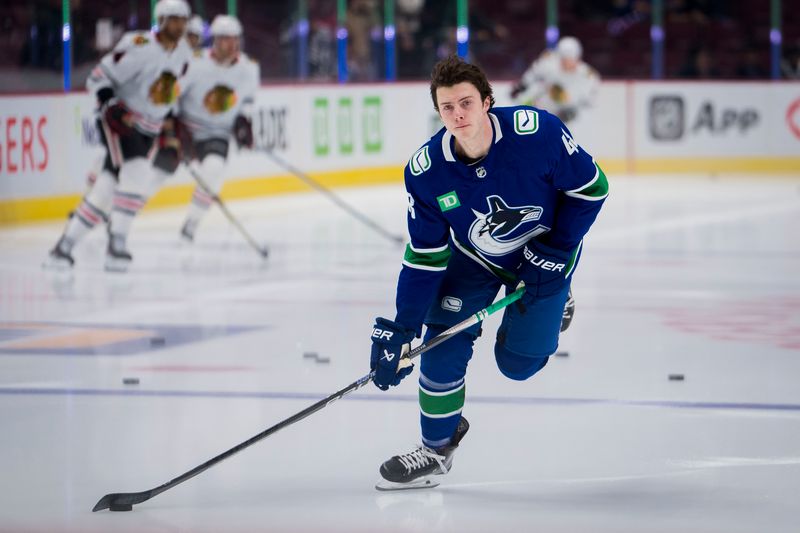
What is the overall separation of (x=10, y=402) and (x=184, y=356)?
0.99 metres

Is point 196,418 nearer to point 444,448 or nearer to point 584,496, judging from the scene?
point 444,448

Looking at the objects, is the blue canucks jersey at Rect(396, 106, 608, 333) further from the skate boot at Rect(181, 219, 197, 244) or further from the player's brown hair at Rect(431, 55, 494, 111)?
the skate boot at Rect(181, 219, 197, 244)

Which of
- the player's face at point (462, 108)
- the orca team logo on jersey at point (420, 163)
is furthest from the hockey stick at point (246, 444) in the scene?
the player's face at point (462, 108)

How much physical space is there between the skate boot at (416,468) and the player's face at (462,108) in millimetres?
818

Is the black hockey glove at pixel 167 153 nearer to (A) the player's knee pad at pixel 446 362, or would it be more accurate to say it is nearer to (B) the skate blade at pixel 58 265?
(B) the skate blade at pixel 58 265

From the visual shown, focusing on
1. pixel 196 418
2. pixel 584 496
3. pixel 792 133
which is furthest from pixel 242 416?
pixel 792 133

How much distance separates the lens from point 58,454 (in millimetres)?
4027

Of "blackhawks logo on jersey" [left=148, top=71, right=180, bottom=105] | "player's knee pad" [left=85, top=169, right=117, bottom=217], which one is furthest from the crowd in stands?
"player's knee pad" [left=85, top=169, right=117, bottom=217]

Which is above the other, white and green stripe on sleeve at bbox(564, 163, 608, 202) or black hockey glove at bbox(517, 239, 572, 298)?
white and green stripe on sleeve at bbox(564, 163, 608, 202)

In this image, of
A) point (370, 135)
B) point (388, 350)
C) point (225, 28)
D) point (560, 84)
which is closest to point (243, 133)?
point (225, 28)

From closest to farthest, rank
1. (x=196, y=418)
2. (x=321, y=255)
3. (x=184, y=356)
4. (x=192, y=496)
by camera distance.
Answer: (x=192, y=496) → (x=196, y=418) → (x=184, y=356) → (x=321, y=255)

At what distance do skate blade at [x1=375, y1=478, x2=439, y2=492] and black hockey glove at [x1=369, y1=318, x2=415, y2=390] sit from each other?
28 cm

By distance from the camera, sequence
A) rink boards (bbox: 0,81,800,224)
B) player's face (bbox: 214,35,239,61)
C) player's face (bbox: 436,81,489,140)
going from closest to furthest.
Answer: player's face (bbox: 436,81,489,140), player's face (bbox: 214,35,239,61), rink boards (bbox: 0,81,800,224)

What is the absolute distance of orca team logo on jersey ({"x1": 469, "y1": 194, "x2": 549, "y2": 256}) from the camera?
3592 millimetres
